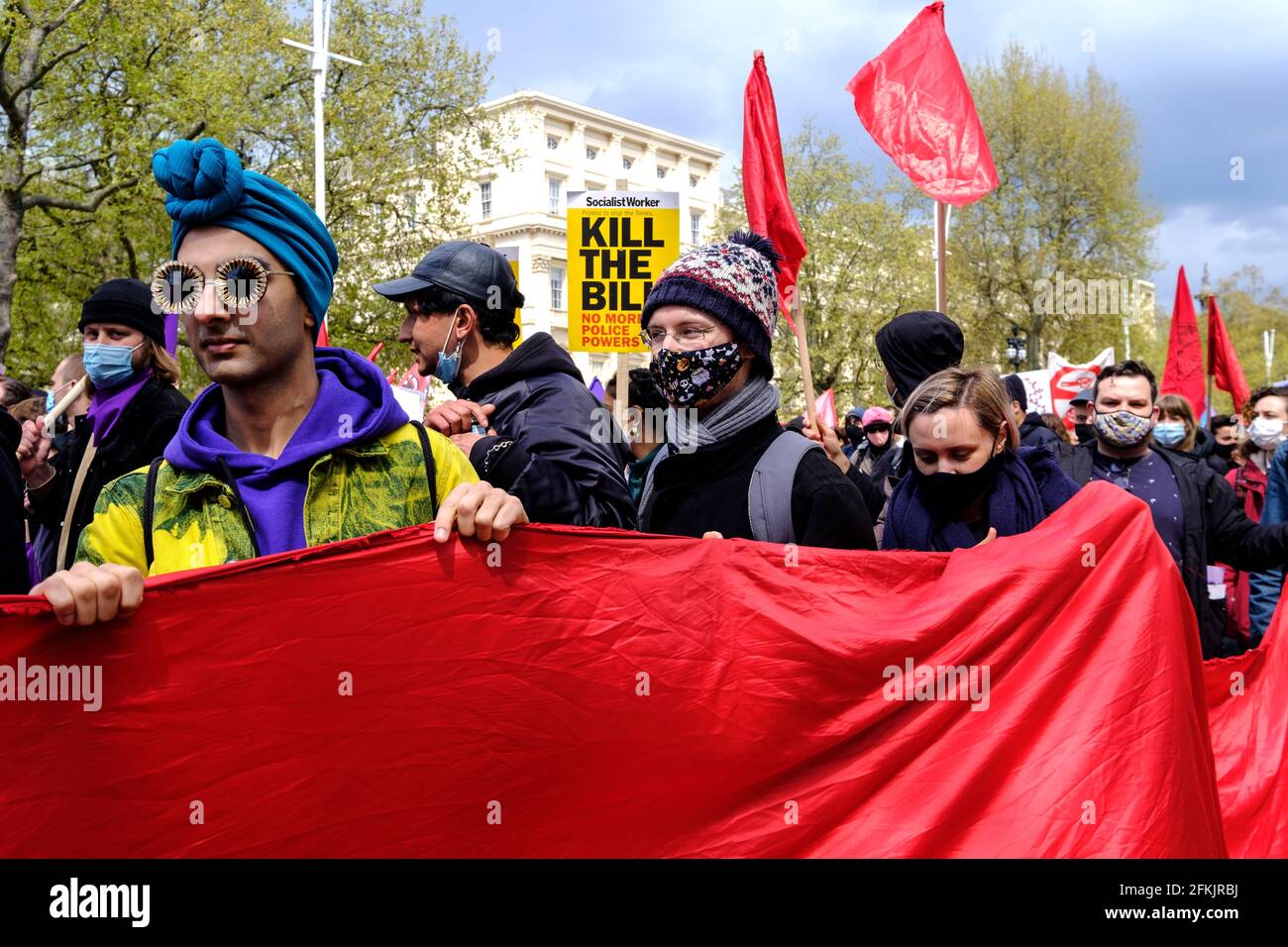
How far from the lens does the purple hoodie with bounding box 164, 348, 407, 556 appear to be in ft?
7.55

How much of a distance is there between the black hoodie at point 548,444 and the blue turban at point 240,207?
29.9 inches

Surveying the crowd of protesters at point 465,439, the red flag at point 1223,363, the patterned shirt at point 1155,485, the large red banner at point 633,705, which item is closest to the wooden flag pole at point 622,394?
the crowd of protesters at point 465,439

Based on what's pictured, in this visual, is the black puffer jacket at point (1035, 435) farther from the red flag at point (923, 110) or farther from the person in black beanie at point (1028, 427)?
the red flag at point (923, 110)

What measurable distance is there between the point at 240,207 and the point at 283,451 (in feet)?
1.58

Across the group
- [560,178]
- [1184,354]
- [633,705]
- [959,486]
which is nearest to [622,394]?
[959,486]

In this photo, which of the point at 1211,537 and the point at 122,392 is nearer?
the point at 122,392

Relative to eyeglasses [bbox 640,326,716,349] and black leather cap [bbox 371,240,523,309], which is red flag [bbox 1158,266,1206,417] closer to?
black leather cap [bbox 371,240,523,309]

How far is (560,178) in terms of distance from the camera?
76.6 meters

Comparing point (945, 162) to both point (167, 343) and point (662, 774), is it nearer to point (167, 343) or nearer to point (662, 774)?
point (167, 343)

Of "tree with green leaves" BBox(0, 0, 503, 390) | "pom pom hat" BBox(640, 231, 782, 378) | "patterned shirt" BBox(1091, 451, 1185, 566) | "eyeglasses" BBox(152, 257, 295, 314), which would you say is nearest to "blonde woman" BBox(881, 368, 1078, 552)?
"pom pom hat" BBox(640, 231, 782, 378)

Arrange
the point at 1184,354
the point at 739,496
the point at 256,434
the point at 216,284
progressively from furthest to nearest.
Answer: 1. the point at 1184,354
2. the point at 739,496
3. the point at 256,434
4. the point at 216,284

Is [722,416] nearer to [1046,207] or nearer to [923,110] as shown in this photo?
[923,110]

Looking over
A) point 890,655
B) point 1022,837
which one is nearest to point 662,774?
point 890,655

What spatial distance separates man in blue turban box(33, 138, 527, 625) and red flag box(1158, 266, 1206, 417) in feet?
43.8
